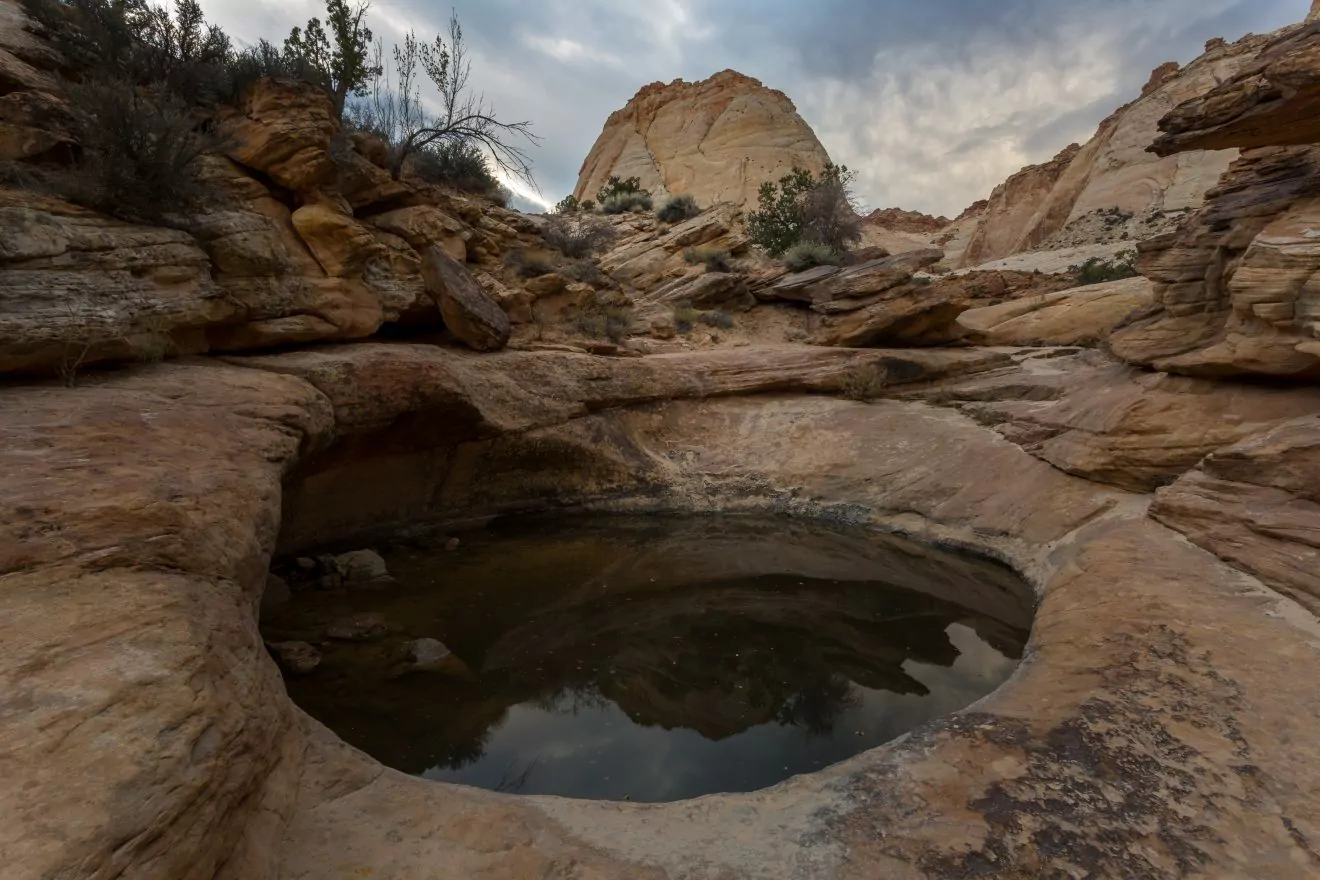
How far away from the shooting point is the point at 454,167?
562 inches

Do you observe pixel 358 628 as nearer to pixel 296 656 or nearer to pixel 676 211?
pixel 296 656

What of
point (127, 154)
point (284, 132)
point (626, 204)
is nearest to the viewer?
point (127, 154)

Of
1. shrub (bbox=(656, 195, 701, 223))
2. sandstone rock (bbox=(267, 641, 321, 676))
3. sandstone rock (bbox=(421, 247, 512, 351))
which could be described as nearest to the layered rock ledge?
sandstone rock (bbox=(267, 641, 321, 676))

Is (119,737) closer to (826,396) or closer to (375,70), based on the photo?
(826,396)

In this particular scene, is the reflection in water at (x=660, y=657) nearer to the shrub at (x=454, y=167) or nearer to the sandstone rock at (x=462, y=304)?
the sandstone rock at (x=462, y=304)

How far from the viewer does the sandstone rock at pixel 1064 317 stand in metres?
13.1

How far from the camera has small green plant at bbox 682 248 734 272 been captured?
1869 centimetres

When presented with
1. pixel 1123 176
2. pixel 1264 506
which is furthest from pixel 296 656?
pixel 1123 176

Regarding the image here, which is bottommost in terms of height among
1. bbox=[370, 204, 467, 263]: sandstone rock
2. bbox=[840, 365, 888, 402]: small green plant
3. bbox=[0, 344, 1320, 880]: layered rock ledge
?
bbox=[0, 344, 1320, 880]: layered rock ledge

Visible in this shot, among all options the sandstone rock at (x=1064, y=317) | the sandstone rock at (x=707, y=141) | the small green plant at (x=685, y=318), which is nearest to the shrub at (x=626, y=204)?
the small green plant at (x=685, y=318)

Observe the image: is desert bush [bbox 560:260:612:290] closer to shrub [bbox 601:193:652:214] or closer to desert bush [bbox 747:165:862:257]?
desert bush [bbox 747:165:862:257]

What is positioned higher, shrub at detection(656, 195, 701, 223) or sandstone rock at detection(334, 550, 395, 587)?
shrub at detection(656, 195, 701, 223)

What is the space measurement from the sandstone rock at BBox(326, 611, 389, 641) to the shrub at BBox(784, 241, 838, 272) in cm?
1482

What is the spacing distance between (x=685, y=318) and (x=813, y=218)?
8.24 metres
